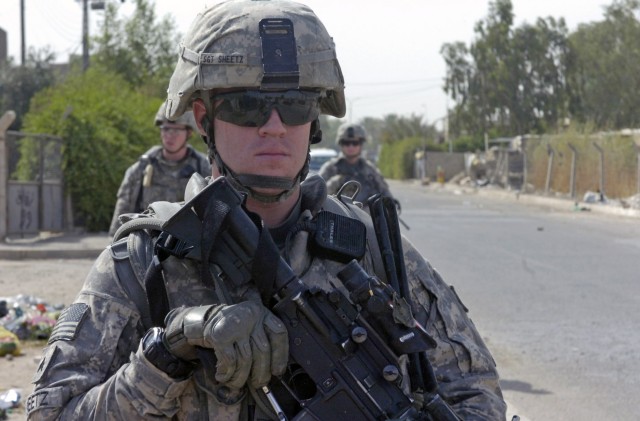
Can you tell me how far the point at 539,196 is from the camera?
33.0 metres

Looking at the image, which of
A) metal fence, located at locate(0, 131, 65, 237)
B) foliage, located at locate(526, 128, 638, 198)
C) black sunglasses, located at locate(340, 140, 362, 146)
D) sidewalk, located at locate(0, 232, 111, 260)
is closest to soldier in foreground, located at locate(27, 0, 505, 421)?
black sunglasses, located at locate(340, 140, 362, 146)

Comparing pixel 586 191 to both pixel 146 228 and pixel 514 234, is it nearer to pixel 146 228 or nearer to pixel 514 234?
pixel 514 234

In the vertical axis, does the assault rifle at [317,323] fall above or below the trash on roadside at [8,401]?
above

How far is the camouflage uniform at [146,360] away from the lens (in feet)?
6.37

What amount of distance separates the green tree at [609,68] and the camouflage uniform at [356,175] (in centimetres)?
4543

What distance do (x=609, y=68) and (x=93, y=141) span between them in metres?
47.0

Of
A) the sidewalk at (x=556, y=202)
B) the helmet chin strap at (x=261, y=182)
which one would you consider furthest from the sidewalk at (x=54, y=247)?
the sidewalk at (x=556, y=202)

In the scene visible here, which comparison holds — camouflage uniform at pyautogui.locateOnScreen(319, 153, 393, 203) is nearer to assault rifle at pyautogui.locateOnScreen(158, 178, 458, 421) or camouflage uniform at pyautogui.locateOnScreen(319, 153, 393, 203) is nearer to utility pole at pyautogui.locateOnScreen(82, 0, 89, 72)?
assault rifle at pyautogui.locateOnScreen(158, 178, 458, 421)

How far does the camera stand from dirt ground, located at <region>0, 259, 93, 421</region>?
6414mm

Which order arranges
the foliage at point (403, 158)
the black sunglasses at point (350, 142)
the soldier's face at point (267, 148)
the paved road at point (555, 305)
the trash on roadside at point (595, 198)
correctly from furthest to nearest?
the foliage at point (403, 158) < the trash on roadside at point (595, 198) < the black sunglasses at point (350, 142) < the paved road at point (555, 305) < the soldier's face at point (267, 148)

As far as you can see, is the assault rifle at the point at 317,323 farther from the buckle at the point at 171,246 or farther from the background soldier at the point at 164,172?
the background soldier at the point at 164,172

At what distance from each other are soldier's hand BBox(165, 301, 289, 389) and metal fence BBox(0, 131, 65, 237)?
14111mm

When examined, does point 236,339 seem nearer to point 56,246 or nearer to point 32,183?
point 56,246

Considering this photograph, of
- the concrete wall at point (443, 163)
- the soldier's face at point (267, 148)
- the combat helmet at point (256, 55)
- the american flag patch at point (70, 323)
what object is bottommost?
the concrete wall at point (443, 163)
